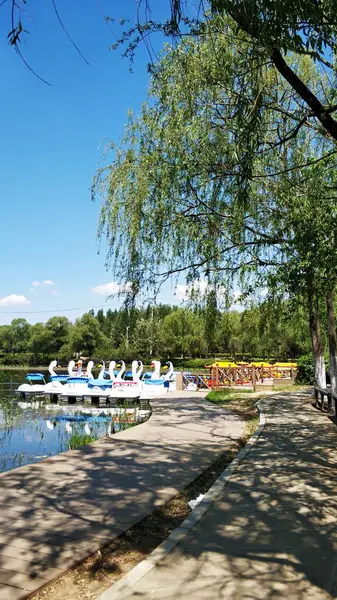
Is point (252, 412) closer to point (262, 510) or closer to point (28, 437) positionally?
point (28, 437)

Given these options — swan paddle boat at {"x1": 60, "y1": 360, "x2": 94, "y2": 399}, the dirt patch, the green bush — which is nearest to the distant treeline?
the green bush

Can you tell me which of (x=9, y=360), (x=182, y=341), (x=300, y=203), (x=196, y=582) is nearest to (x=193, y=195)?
(x=300, y=203)

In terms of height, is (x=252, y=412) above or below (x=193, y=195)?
below

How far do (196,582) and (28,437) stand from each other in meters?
10.2

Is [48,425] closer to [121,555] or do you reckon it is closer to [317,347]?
[317,347]

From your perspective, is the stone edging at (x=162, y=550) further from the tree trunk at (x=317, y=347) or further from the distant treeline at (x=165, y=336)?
the tree trunk at (x=317, y=347)

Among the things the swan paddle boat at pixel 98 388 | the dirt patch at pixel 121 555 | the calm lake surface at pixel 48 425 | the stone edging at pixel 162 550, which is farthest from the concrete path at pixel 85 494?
the swan paddle boat at pixel 98 388

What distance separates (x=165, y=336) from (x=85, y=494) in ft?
142

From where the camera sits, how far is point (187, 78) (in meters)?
Result: 8.16

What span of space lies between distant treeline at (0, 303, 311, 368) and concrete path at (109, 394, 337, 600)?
545 centimetres

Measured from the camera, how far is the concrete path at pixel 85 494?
3887 mm

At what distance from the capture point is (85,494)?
573 cm

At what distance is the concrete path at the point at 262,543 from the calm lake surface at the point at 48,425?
4.91 meters

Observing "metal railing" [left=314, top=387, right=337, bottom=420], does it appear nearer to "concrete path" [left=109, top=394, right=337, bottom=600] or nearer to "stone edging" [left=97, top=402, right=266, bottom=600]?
"concrete path" [left=109, top=394, right=337, bottom=600]
